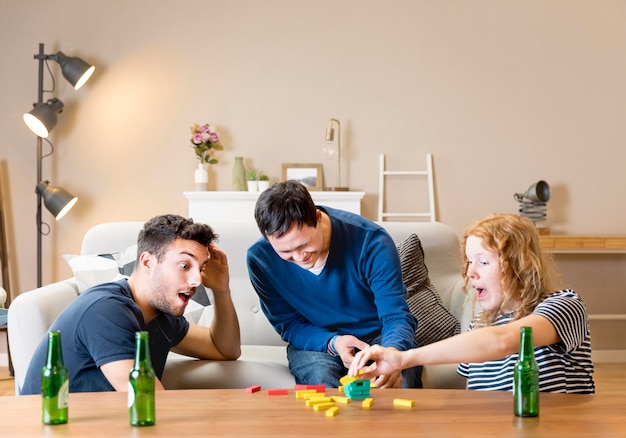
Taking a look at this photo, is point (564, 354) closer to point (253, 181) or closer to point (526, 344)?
point (526, 344)

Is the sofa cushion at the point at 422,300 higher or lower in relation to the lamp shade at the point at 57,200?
lower

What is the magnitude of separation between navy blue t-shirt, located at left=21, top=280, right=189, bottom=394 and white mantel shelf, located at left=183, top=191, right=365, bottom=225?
312 cm

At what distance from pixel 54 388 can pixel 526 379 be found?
0.89 metres

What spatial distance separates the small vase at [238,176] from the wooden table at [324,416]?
3609 mm

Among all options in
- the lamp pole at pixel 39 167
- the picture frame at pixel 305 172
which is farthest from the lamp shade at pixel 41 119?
the picture frame at pixel 305 172

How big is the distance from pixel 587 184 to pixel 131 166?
3119 millimetres

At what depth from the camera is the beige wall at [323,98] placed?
5469 mm

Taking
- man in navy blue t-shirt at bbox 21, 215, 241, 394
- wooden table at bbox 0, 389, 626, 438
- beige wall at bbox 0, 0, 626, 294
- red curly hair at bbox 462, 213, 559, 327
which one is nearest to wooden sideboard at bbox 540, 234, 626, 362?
beige wall at bbox 0, 0, 626, 294

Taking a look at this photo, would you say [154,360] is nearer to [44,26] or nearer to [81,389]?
[81,389]

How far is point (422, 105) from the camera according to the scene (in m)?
5.47

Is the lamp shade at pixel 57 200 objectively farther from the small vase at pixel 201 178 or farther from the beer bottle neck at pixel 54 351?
the beer bottle neck at pixel 54 351

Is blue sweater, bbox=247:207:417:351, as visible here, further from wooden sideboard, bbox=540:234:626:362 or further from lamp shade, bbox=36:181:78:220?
wooden sideboard, bbox=540:234:626:362

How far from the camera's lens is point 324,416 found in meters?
1.58

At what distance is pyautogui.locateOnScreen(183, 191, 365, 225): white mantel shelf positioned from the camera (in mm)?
5246
